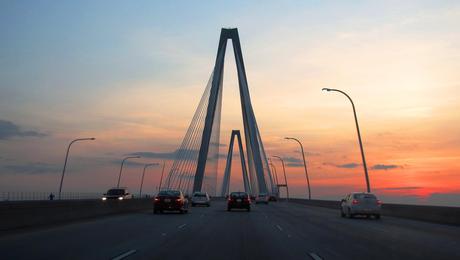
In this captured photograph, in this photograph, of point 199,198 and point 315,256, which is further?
point 199,198

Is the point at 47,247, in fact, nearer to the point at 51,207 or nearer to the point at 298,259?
the point at 298,259

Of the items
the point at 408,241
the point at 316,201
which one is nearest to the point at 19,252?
the point at 408,241

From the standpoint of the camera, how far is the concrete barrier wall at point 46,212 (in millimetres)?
23403

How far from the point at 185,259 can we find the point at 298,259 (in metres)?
2.66

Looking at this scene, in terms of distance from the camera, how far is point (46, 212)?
90.3 ft

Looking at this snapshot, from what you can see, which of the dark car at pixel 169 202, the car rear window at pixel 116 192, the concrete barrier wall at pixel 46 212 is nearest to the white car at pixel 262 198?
the car rear window at pixel 116 192

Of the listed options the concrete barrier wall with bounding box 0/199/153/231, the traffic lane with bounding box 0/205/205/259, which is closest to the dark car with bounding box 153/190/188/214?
the concrete barrier wall with bounding box 0/199/153/231

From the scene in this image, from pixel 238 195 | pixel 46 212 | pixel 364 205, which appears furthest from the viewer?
pixel 238 195

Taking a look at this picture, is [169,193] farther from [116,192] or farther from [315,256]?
[315,256]

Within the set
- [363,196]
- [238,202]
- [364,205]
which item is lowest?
[364,205]

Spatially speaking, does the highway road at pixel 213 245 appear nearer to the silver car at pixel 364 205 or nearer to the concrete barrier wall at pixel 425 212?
the concrete barrier wall at pixel 425 212

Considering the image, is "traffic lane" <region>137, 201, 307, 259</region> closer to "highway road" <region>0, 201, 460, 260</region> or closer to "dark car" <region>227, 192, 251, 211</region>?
"highway road" <region>0, 201, 460, 260</region>

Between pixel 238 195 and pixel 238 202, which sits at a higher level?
pixel 238 195

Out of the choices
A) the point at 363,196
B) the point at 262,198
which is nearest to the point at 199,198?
the point at 262,198
